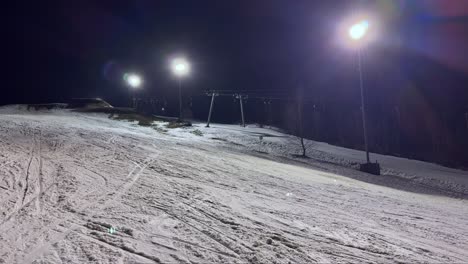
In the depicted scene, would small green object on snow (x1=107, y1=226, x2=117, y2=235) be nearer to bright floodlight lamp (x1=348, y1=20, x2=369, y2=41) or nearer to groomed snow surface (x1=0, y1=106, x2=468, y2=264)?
groomed snow surface (x1=0, y1=106, x2=468, y2=264)

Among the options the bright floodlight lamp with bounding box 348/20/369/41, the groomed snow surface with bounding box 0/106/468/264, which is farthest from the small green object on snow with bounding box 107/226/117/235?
the bright floodlight lamp with bounding box 348/20/369/41

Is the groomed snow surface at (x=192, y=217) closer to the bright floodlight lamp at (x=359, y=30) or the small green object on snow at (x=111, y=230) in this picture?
the small green object on snow at (x=111, y=230)

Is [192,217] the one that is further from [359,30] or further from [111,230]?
[359,30]

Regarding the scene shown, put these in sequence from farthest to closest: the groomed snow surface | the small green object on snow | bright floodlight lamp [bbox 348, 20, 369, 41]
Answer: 1. bright floodlight lamp [bbox 348, 20, 369, 41]
2. the small green object on snow
3. the groomed snow surface

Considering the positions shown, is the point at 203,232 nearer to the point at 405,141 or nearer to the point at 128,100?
the point at 405,141

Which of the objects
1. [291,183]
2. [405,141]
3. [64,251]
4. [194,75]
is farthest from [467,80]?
[64,251]

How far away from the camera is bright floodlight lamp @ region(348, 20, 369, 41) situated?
59.7 ft

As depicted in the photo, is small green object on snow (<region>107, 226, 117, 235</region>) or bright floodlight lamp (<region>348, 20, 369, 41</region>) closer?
small green object on snow (<region>107, 226, 117, 235</region>)

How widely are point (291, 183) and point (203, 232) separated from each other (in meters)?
5.40

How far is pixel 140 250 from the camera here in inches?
157

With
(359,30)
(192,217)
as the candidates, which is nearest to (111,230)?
(192,217)

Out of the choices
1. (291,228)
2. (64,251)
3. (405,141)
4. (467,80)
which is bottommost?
(405,141)

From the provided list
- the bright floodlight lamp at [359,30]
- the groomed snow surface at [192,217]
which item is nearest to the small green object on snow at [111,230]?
the groomed snow surface at [192,217]

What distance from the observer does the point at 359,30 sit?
60.0ft
